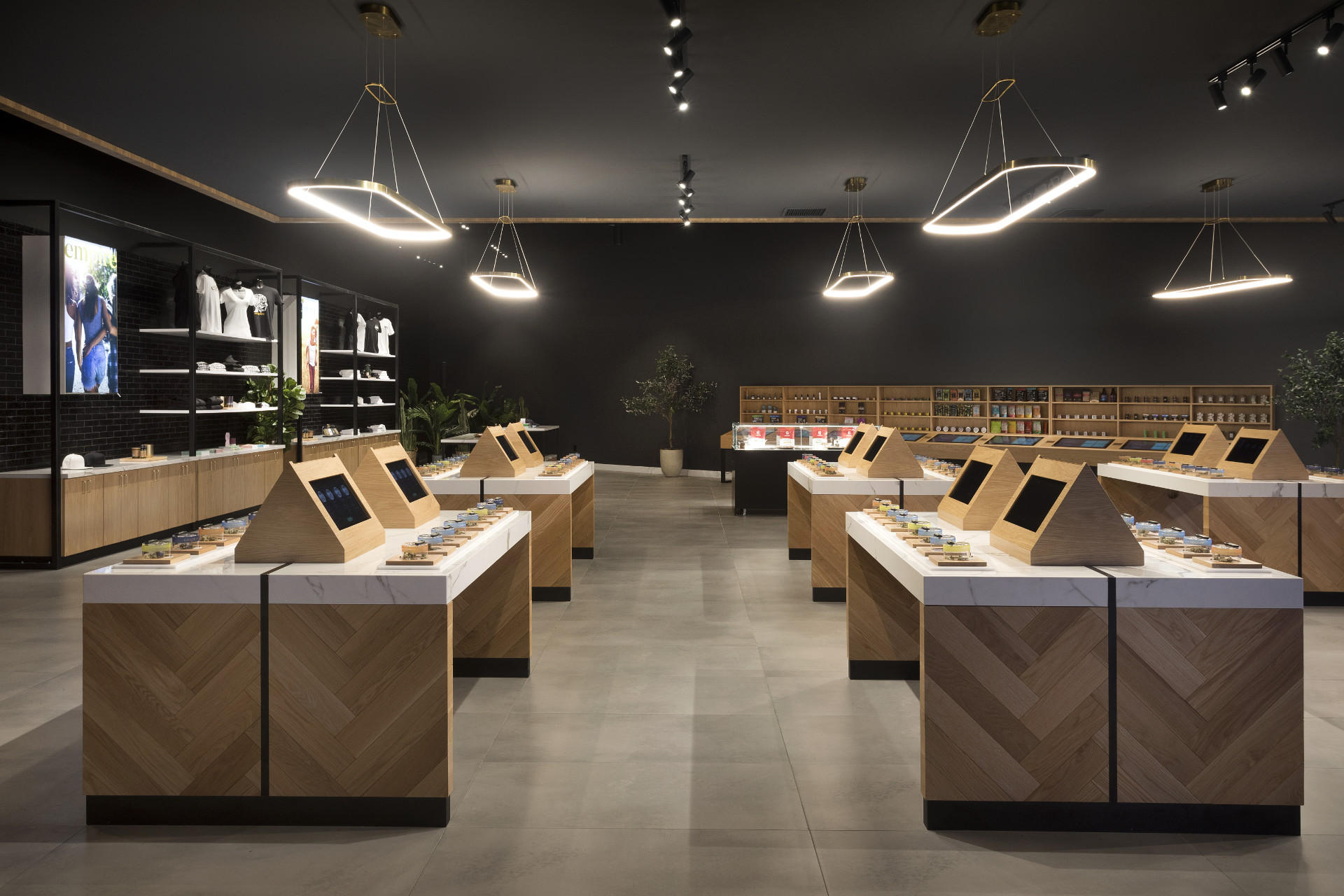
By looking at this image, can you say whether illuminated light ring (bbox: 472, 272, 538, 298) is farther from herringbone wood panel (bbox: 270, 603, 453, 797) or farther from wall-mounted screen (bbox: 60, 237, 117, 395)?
herringbone wood panel (bbox: 270, 603, 453, 797)

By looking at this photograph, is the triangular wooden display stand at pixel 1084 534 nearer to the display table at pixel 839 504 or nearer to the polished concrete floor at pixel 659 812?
the polished concrete floor at pixel 659 812

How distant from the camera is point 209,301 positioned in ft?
29.6

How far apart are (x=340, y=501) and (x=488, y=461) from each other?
265cm

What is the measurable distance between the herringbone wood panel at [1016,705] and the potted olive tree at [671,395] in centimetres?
1169

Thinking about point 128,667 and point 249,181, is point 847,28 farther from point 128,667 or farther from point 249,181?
point 249,181

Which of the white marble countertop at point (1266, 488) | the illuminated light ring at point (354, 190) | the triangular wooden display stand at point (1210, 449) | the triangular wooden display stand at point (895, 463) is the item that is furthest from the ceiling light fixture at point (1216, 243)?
the illuminated light ring at point (354, 190)

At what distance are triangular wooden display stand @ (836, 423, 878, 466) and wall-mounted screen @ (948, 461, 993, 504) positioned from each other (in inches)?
90.6

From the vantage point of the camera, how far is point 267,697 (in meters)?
2.57

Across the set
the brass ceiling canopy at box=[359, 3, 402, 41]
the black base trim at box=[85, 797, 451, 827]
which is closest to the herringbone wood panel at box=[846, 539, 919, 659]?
the black base trim at box=[85, 797, 451, 827]

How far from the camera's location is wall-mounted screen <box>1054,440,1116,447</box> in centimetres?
1136

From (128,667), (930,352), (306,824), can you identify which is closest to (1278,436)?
(306,824)

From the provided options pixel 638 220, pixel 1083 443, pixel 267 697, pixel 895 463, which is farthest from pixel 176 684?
pixel 638 220

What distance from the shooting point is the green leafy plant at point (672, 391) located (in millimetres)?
14172

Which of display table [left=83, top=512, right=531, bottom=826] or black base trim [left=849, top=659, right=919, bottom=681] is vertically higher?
display table [left=83, top=512, right=531, bottom=826]
